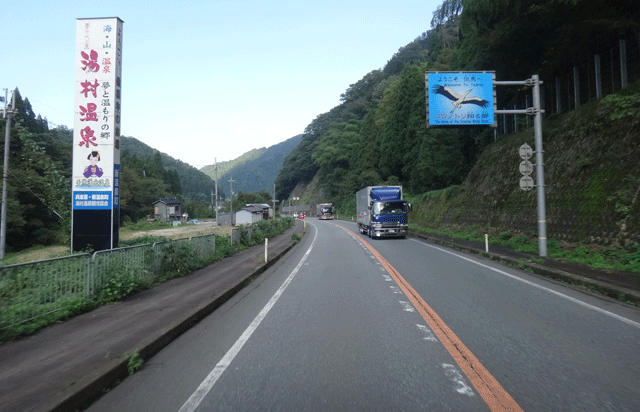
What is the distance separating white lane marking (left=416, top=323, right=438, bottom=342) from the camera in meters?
5.30

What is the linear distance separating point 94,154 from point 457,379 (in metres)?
11.8

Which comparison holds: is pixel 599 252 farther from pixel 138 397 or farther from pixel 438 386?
pixel 138 397

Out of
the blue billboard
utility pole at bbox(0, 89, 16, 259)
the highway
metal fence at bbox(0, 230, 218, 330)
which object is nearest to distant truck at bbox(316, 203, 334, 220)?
utility pole at bbox(0, 89, 16, 259)

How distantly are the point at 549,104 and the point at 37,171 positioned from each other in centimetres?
4077

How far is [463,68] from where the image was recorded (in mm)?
28281

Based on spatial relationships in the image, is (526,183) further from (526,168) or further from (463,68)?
(463,68)

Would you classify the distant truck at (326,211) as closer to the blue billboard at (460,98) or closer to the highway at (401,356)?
the blue billboard at (460,98)

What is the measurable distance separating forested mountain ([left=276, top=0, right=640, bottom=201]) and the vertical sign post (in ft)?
51.1

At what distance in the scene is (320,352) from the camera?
191 inches

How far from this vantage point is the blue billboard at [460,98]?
47.9ft

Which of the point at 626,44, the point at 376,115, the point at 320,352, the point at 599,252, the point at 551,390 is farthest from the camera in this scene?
the point at 376,115

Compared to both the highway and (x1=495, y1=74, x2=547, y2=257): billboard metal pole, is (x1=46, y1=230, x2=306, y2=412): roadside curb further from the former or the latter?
(x1=495, y1=74, x2=547, y2=257): billboard metal pole

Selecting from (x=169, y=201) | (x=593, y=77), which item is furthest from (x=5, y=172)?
(x=169, y=201)

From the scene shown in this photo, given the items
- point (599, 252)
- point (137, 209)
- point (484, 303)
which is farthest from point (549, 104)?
point (137, 209)
